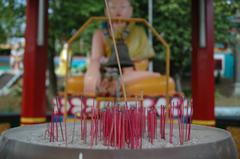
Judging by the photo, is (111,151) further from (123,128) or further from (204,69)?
(204,69)

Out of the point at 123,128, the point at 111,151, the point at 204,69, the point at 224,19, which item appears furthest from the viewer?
the point at 224,19

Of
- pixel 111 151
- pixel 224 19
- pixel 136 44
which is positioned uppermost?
pixel 224 19

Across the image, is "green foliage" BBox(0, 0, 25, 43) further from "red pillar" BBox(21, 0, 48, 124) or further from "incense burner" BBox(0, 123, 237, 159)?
"incense burner" BBox(0, 123, 237, 159)

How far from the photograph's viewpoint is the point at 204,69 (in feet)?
19.9

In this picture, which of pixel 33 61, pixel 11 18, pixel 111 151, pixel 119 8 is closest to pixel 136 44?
pixel 119 8

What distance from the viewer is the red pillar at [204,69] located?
6008mm

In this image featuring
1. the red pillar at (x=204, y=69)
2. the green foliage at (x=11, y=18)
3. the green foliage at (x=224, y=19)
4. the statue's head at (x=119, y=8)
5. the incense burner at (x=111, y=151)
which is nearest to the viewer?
the incense burner at (x=111, y=151)

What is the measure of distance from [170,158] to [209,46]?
432 centimetres

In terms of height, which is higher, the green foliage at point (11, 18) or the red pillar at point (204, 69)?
the green foliage at point (11, 18)

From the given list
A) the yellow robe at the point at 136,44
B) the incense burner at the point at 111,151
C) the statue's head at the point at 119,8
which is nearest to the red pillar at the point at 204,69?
the yellow robe at the point at 136,44

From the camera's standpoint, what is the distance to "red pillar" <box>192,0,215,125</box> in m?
6.01

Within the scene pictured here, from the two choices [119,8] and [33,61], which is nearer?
[33,61]

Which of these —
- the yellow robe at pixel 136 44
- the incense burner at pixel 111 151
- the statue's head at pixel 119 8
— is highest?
the statue's head at pixel 119 8

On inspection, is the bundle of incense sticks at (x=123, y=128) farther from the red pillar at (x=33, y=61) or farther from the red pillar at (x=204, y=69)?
the red pillar at (x=33, y=61)
